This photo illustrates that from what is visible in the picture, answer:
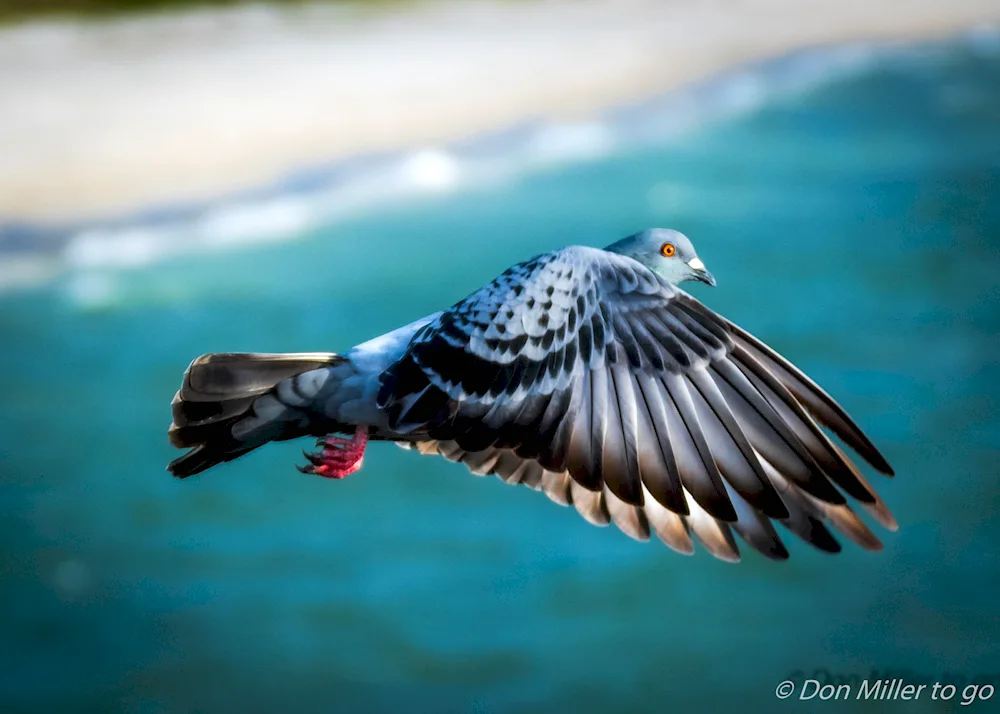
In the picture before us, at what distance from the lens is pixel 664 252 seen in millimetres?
2033

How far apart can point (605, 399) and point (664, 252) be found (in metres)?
0.36

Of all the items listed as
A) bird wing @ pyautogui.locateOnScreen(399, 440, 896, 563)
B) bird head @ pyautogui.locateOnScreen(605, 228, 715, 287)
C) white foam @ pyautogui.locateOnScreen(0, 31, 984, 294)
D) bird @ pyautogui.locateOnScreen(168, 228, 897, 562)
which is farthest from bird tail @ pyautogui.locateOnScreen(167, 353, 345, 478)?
white foam @ pyautogui.locateOnScreen(0, 31, 984, 294)

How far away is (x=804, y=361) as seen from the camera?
5.05 m

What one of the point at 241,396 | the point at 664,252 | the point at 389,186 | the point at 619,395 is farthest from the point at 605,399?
the point at 389,186

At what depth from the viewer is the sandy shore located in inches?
197

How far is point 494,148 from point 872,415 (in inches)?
78.1

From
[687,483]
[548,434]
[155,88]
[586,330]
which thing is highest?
[155,88]

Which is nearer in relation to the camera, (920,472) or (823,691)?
(823,691)

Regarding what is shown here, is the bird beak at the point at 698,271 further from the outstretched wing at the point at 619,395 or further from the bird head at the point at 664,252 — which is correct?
the outstretched wing at the point at 619,395

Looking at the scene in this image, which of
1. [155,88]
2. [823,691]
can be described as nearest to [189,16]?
[155,88]

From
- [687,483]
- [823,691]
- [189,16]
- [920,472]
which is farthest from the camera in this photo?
[189,16]

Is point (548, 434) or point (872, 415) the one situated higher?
point (548, 434)

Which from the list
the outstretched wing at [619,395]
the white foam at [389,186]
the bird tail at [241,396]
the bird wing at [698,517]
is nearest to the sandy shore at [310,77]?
the white foam at [389,186]

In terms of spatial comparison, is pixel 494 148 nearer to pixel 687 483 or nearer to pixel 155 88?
pixel 155 88
